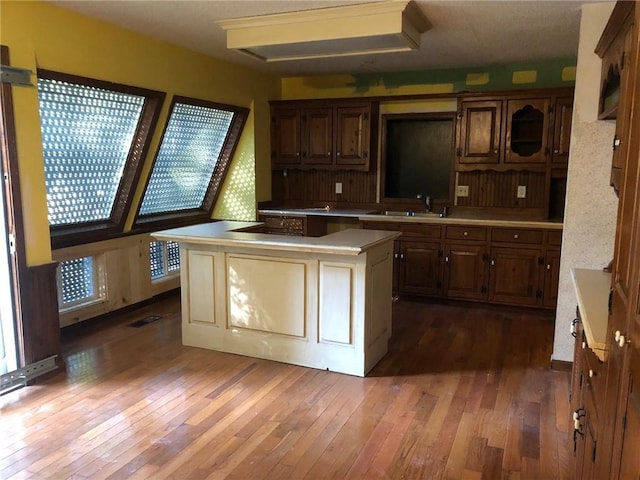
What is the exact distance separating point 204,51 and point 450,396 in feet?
12.2

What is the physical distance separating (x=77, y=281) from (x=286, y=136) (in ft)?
9.35

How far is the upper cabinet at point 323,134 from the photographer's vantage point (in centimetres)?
563

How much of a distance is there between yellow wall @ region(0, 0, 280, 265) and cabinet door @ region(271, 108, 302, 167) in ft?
0.39

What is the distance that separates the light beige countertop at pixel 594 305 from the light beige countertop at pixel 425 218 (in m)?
2.11

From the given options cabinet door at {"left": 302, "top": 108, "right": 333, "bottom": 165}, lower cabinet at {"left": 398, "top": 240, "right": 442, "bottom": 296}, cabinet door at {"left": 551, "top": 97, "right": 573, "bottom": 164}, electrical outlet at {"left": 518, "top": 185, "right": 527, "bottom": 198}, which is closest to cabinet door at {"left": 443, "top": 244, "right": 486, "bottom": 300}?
lower cabinet at {"left": 398, "top": 240, "right": 442, "bottom": 296}

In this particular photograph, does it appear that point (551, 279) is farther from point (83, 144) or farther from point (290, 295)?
point (83, 144)

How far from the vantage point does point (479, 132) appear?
16.9 ft

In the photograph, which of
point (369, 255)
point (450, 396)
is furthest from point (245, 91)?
point (450, 396)

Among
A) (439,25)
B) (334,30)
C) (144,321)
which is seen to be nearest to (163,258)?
(144,321)

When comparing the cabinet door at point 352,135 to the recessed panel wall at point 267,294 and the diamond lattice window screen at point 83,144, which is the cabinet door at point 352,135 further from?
the recessed panel wall at point 267,294

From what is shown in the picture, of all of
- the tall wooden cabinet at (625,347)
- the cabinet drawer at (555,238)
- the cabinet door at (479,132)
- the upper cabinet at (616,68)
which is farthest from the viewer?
the cabinet door at (479,132)

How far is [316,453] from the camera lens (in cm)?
257

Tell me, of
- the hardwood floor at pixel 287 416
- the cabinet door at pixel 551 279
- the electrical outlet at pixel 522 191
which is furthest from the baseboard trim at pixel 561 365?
the electrical outlet at pixel 522 191

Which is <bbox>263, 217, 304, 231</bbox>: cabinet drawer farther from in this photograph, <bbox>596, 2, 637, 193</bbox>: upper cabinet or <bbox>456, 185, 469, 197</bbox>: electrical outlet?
<bbox>596, 2, 637, 193</bbox>: upper cabinet
